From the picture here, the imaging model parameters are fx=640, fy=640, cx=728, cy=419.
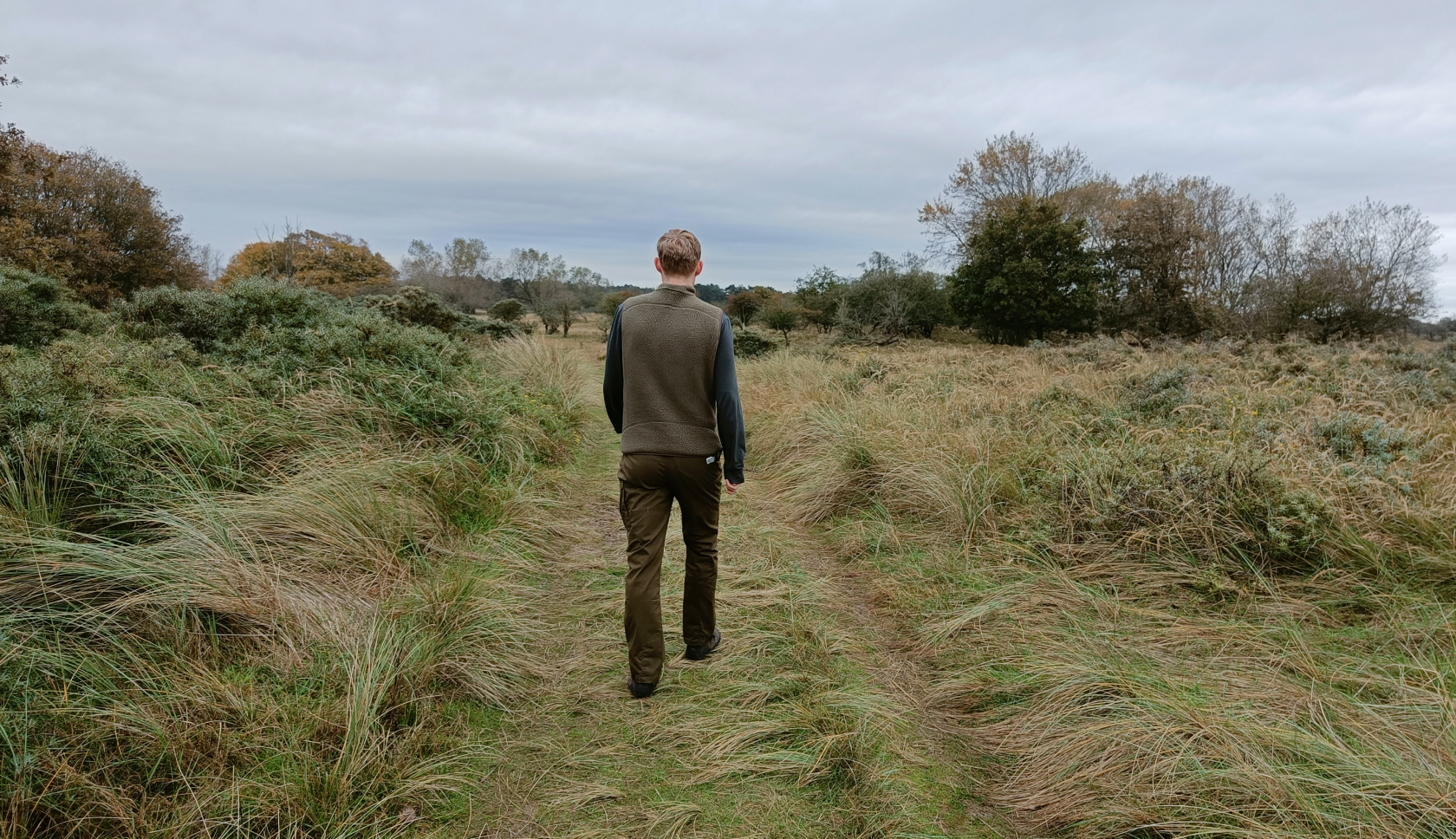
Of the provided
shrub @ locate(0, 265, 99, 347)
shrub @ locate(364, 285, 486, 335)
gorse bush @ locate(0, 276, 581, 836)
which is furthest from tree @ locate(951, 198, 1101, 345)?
shrub @ locate(0, 265, 99, 347)

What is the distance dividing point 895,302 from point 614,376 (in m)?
19.1

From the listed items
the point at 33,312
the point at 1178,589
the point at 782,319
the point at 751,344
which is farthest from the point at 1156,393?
the point at 782,319

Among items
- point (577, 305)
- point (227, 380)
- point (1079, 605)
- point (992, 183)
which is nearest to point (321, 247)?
point (577, 305)

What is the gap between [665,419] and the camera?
284 cm

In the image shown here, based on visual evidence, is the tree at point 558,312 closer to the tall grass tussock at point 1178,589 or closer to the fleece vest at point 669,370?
the tall grass tussock at point 1178,589

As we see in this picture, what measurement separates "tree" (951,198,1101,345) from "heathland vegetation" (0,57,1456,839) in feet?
45.6

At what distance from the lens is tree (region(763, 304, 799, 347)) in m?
24.1

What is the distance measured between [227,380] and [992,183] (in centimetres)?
2892

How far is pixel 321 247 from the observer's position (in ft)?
85.9

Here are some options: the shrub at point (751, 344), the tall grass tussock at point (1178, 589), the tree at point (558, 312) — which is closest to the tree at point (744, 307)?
the shrub at point (751, 344)

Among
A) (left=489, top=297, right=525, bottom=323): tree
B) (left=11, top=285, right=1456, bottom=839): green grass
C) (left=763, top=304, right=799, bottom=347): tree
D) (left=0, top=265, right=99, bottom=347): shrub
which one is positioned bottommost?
(left=11, top=285, right=1456, bottom=839): green grass

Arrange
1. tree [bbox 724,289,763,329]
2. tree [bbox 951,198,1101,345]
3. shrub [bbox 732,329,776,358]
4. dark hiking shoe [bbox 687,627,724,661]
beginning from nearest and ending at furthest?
dark hiking shoe [bbox 687,627,724,661], shrub [bbox 732,329,776,358], tree [bbox 951,198,1101,345], tree [bbox 724,289,763,329]

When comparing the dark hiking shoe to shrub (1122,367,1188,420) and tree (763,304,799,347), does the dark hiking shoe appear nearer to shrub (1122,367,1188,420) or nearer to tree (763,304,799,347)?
shrub (1122,367,1188,420)

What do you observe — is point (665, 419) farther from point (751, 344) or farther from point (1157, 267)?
point (1157, 267)
